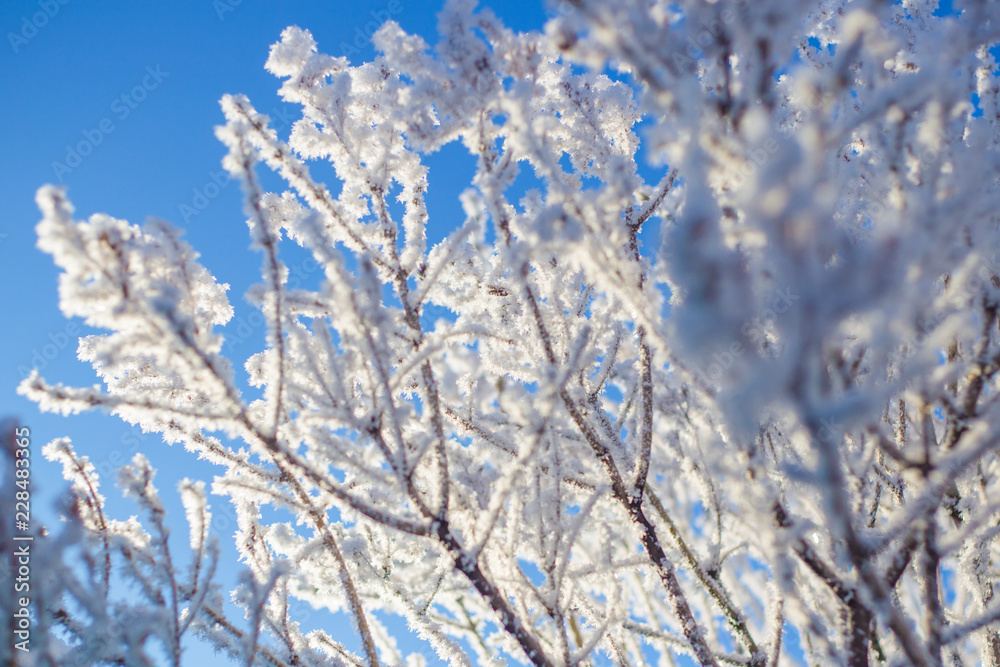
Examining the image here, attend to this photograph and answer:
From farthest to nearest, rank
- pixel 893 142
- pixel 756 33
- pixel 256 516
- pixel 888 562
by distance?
pixel 256 516, pixel 888 562, pixel 893 142, pixel 756 33

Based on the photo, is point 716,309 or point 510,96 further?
point 510,96

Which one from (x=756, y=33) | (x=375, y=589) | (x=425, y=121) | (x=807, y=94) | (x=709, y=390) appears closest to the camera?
(x=807, y=94)

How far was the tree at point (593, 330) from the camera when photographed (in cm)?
65

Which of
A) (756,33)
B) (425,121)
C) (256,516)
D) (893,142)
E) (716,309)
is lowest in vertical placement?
(256,516)

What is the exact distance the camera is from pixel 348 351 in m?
1.69

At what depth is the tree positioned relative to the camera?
0.65 metres

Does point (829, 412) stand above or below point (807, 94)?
below

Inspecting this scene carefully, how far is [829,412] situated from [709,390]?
96 cm

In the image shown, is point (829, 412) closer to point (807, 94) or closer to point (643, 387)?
point (807, 94)

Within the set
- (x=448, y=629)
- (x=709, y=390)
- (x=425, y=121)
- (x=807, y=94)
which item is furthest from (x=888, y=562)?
(x=448, y=629)

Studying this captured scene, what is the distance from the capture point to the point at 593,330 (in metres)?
2.53

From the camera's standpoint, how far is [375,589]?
278 centimetres

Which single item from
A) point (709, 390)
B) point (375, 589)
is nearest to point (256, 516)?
point (375, 589)

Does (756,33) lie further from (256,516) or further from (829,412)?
(256,516)
